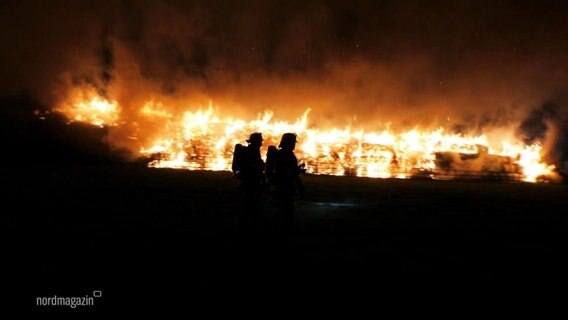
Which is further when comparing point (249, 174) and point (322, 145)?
point (322, 145)

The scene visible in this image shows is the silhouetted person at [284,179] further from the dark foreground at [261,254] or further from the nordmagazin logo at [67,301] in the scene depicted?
the nordmagazin logo at [67,301]

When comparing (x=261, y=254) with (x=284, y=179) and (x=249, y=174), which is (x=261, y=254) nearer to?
(x=284, y=179)

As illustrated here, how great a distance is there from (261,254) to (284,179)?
139cm

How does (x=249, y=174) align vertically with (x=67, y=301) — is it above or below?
above

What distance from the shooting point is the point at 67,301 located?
14.5 feet

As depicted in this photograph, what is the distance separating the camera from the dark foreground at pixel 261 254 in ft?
16.0

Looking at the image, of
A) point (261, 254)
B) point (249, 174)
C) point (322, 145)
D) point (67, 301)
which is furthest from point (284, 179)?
point (322, 145)

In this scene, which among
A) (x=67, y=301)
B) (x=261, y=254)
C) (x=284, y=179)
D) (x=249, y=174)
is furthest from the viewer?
(x=249, y=174)

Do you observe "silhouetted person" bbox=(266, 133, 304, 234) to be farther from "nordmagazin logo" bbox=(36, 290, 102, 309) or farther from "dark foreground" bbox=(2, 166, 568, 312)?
"nordmagazin logo" bbox=(36, 290, 102, 309)

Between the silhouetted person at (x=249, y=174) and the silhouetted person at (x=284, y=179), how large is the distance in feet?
1.59

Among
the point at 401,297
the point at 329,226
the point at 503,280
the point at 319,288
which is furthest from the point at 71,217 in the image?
the point at 503,280

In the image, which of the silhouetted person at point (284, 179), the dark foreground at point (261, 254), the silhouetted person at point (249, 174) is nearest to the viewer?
the dark foreground at point (261, 254)

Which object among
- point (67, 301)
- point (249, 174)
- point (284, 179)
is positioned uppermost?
point (249, 174)

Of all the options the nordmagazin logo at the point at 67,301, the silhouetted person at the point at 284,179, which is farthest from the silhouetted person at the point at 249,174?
the nordmagazin logo at the point at 67,301
